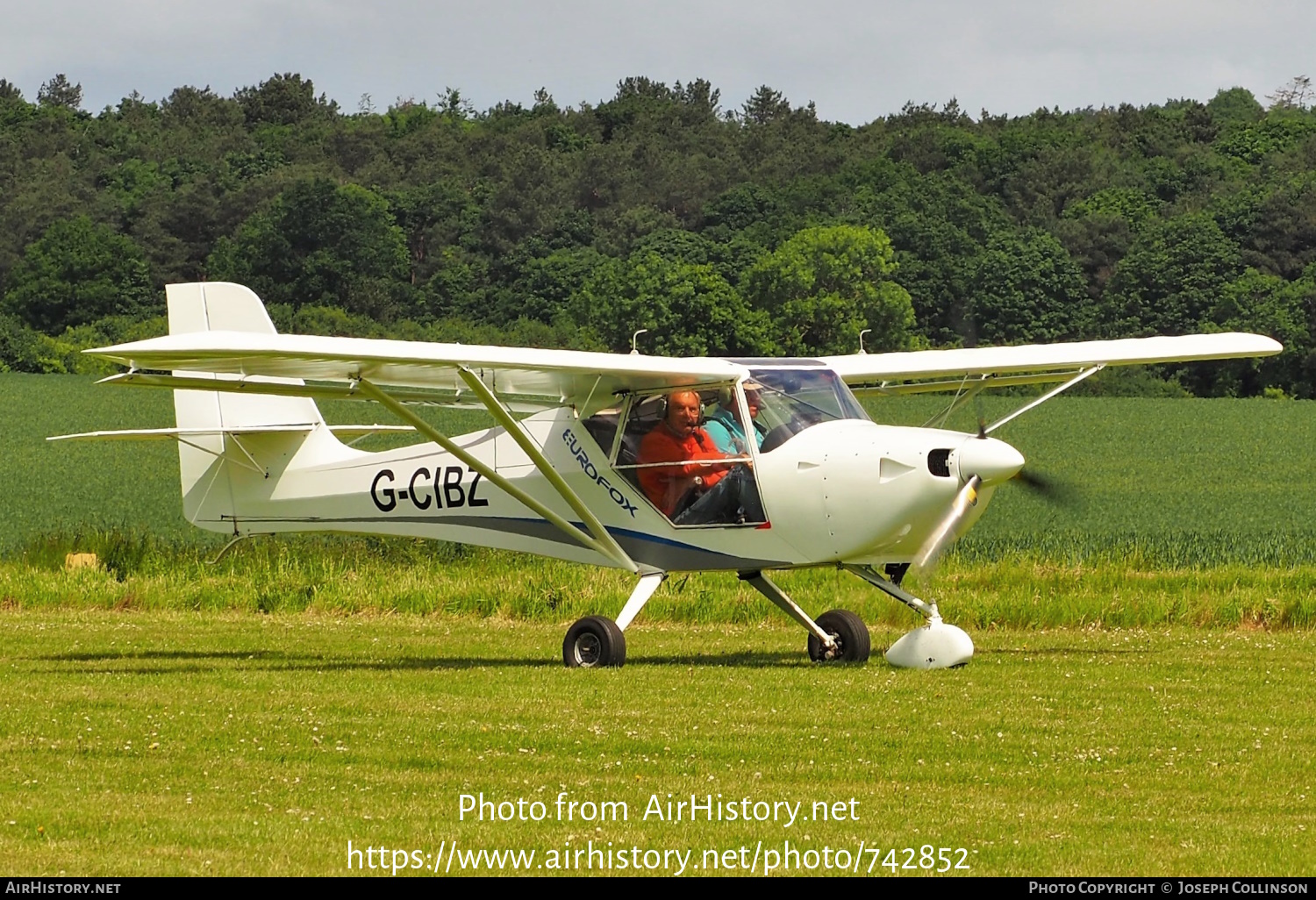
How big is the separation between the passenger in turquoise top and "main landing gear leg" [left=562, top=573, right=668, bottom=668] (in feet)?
4.33

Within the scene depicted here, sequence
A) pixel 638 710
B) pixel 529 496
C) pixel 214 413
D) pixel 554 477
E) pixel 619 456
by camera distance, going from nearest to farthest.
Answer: pixel 638 710 → pixel 554 477 → pixel 619 456 → pixel 529 496 → pixel 214 413

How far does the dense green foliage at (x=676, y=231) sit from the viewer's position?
79938mm

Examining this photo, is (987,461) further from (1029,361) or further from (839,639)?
(1029,361)

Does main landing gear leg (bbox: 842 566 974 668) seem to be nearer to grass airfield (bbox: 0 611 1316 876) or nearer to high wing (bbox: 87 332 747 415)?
grass airfield (bbox: 0 611 1316 876)

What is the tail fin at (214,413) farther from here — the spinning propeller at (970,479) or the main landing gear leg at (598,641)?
the spinning propeller at (970,479)

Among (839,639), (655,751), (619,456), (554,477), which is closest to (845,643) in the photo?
(839,639)

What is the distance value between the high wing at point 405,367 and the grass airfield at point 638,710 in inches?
84.7

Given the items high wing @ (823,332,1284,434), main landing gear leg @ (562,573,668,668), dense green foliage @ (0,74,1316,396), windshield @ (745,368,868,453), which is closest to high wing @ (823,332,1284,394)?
high wing @ (823,332,1284,434)

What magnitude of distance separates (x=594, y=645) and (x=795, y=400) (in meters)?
2.37

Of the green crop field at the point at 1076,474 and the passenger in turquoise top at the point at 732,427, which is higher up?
the passenger in turquoise top at the point at 732,427

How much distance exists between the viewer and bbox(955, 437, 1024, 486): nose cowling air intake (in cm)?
1242

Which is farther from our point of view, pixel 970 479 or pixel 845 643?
pixel 845 643

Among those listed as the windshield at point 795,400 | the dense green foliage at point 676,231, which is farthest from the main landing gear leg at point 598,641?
the dense green foliage at point 676,231

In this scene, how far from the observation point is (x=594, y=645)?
13.8 m
